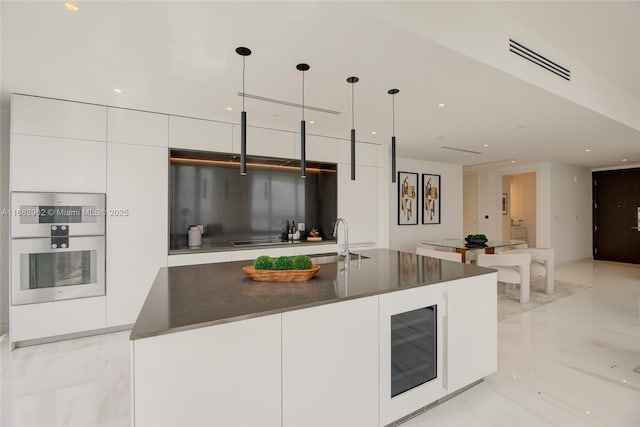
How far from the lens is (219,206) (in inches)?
164

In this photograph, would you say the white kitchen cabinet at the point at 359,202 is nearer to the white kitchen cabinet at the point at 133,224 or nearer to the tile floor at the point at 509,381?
the tile floor at the point at 509,381

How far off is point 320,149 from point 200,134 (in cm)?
162

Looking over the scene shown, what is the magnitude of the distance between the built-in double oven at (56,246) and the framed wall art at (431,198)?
18.6 ft

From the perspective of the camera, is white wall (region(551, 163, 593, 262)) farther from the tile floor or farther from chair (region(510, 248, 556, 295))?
the tile floor

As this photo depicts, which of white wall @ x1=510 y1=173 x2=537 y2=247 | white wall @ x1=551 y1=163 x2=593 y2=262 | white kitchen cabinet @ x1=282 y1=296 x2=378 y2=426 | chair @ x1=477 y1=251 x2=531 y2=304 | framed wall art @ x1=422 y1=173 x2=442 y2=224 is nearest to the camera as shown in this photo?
white kitchen cabinet @ x1=282 y1=296 x2=378 y2=426

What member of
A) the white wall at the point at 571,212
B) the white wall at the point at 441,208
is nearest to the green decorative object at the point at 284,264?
the white wall at the point at 441,208

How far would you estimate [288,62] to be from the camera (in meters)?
2.24

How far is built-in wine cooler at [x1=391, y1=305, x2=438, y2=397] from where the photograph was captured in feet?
5.85

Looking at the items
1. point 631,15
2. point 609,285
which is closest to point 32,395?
point 631,15

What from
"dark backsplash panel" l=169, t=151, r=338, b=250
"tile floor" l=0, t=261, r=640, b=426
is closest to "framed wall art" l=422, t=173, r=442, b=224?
"dark backsplash panel" l=169, t=151, r=338, b=250

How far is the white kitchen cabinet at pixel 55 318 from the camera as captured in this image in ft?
9.36

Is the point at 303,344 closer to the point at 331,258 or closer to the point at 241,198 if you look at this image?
the point at 331,258

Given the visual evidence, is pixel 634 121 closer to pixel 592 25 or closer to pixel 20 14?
pixel 592 25

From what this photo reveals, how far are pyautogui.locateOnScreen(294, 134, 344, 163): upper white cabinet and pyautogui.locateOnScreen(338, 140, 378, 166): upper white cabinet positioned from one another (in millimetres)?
85
